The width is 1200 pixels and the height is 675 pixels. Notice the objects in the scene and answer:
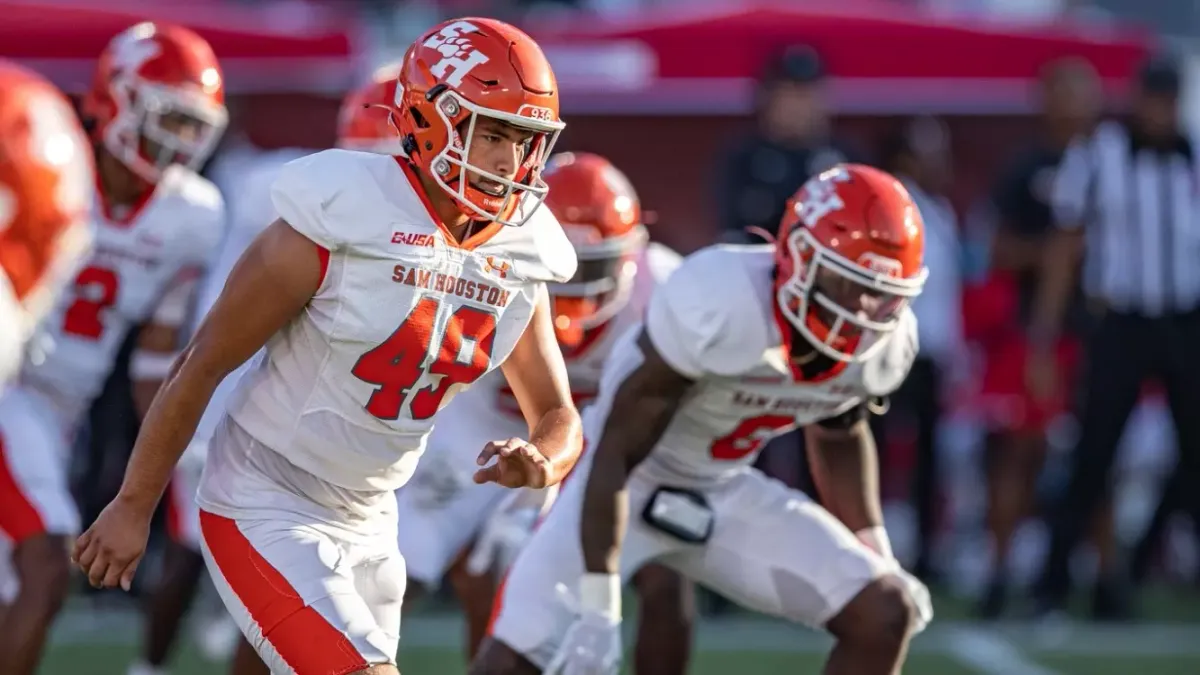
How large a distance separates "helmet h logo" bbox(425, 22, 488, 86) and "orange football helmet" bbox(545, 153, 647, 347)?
4.50 feet

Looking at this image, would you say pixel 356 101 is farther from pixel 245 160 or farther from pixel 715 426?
pixel 245 160

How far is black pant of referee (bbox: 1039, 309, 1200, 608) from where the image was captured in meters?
7.06

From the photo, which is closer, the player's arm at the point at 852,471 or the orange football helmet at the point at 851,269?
the orange football helmet at the point at 851,269

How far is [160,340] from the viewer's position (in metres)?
5.26

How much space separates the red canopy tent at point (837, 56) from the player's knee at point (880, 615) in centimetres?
468

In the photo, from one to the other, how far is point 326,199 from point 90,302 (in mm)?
2168

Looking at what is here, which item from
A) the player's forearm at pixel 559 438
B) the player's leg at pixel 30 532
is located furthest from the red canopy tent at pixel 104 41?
the player's forearm at pixel 559 438

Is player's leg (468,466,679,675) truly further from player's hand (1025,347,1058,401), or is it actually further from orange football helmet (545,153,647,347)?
player's hand (1025,347,1058,401)

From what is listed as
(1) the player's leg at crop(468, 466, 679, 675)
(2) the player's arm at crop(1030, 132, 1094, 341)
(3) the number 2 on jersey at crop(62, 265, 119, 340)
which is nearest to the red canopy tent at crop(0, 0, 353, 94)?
(2) the player's arm at crop(1030, 132, 1094, 341)

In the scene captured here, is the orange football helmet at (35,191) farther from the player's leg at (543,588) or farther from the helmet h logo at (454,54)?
the helmet h logo at (454,54)

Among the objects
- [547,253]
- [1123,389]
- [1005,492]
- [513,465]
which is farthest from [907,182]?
[513,465]

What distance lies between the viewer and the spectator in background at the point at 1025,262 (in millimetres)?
7602

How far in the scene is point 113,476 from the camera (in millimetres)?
7312

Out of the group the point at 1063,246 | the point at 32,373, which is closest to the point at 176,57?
the point at 32,373
